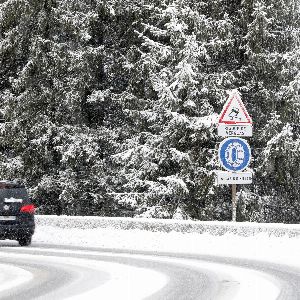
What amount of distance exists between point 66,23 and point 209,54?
19.3 ft

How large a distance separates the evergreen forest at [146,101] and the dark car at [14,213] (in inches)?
331

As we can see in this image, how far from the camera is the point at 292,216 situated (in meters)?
28.5

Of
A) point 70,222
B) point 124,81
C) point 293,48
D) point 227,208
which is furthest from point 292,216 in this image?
point 70,222

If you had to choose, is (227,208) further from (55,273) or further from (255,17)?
(55,273)

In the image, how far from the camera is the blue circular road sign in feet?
55.6

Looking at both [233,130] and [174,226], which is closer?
[233,130]

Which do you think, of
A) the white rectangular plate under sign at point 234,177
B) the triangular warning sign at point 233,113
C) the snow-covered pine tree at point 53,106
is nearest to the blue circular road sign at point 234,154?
the white rectangular plate under sign at point 234,177

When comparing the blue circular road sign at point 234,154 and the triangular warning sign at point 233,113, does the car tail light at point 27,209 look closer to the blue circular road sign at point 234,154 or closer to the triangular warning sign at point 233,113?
the blue circular road sign at point 234,154

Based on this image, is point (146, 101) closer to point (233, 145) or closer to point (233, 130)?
point (233, 130)

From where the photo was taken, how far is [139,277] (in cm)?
1091

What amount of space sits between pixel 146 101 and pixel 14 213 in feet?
39.1

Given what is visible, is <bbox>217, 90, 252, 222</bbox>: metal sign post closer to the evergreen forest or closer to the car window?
the car window

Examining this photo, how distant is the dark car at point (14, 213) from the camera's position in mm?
17547

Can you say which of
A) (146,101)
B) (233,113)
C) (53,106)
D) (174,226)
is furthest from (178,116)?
(233,113)
